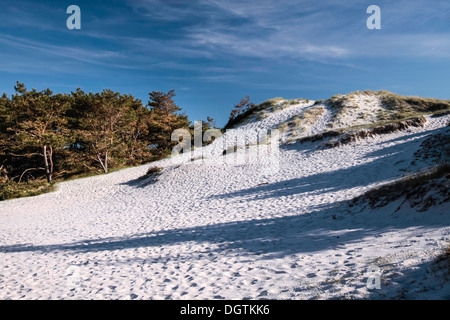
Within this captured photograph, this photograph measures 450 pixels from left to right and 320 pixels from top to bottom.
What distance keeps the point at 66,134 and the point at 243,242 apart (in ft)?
109

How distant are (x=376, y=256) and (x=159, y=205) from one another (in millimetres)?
12716

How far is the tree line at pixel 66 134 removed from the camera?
94.1 feet

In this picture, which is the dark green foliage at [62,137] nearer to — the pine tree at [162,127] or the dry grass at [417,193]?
the pine tree at [162,127]

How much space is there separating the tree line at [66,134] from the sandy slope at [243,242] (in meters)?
14.5

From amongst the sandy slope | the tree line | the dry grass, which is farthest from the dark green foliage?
the dry grass

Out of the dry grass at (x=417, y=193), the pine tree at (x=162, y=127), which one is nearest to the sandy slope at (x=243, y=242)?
the dry grass at (x=417, y=193)

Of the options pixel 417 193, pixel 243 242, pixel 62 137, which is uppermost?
pixel 62 137

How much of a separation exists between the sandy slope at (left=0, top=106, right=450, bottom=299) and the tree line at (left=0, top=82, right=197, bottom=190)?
1451 centimetres

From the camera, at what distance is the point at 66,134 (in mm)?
31953

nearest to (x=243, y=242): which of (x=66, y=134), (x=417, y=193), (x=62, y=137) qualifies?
(x=417, y=193)

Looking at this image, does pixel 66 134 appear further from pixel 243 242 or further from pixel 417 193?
pixel 417 193
